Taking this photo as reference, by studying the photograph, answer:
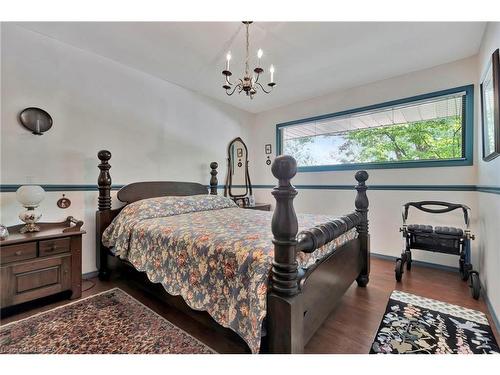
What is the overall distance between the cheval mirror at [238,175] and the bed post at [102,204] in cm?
199

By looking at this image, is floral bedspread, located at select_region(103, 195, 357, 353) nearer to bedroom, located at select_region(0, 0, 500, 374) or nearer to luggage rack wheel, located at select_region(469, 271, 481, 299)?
bedroom, located at select_region(0, 0, 500, 374)

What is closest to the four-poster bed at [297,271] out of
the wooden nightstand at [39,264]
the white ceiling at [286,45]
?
the wooden nightstand at [39,264]

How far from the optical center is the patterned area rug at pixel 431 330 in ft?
4.60

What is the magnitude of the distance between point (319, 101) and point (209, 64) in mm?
1974

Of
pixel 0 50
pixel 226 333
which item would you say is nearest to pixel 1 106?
pixel 0 50

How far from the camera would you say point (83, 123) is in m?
2.55

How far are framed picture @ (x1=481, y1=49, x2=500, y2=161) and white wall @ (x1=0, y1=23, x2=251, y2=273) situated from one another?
3.35m

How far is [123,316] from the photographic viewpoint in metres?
1.75

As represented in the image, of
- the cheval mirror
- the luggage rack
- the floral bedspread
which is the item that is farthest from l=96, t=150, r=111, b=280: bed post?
the luggage rack

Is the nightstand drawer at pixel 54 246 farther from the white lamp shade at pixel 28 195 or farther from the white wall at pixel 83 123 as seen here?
the white wall at pixel 83 123

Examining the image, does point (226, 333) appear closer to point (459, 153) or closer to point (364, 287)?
point (364, 287)

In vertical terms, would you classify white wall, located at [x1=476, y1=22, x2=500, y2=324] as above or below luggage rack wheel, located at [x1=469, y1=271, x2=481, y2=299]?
above

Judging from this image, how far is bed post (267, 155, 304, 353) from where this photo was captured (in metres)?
1.08

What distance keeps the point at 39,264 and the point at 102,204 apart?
2.62ft
